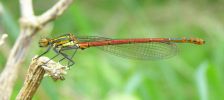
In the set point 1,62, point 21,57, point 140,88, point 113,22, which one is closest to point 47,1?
point 113,22

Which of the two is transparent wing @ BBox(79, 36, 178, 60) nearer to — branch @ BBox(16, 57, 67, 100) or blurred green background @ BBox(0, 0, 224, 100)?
blurred green background @ BBox(0, 0, 224, 100)

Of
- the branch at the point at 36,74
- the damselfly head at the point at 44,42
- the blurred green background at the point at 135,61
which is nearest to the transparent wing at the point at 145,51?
the blurred green background at the point at 135,61

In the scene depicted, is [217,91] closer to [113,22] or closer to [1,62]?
[1,62]

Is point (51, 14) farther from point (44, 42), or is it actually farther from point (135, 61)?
point (135, 61)

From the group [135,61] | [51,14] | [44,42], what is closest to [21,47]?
[51,14]

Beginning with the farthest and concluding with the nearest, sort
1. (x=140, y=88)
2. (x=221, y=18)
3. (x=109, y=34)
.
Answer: (x=221, y=18)
(x=109, y=34)
(x=140, y=88)

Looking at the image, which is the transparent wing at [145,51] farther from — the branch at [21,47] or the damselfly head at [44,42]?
the branch at [21,47]
